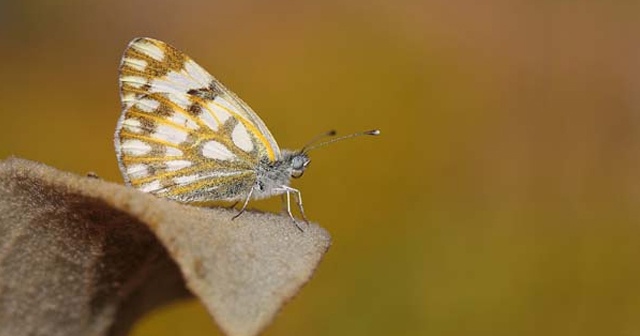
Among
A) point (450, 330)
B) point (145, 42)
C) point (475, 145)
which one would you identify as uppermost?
point (145, 42)

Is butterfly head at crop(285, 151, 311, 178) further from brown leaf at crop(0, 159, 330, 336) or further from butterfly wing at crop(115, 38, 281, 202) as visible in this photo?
brown leaf at crop(0, 159, 330, 336)

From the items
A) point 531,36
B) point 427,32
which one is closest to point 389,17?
point 427,32

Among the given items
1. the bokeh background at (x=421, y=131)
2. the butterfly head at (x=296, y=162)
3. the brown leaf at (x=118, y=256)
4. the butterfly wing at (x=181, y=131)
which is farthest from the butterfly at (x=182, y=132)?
the bokeh background at (x=421, y=131)

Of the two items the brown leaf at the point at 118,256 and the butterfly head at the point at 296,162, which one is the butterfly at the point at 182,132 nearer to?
the butterfly head at the point at 296,162

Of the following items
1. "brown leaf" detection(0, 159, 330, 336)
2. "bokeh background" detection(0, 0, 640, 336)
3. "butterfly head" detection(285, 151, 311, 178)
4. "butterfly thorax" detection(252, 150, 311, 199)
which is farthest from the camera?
"bokeh background" detection(0, 0, 640, 336)

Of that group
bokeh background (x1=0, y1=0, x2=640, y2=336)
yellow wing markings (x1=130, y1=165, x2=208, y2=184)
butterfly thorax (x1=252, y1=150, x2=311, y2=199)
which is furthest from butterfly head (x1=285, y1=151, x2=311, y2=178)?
bokeh background (x1=0, y1=0, x2=640, y2=336)

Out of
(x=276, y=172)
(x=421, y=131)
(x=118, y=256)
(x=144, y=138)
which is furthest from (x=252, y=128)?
(x=421, y=131)

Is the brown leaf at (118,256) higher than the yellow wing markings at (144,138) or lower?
lower

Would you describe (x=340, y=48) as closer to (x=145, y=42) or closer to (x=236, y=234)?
(x=145, y=42)
